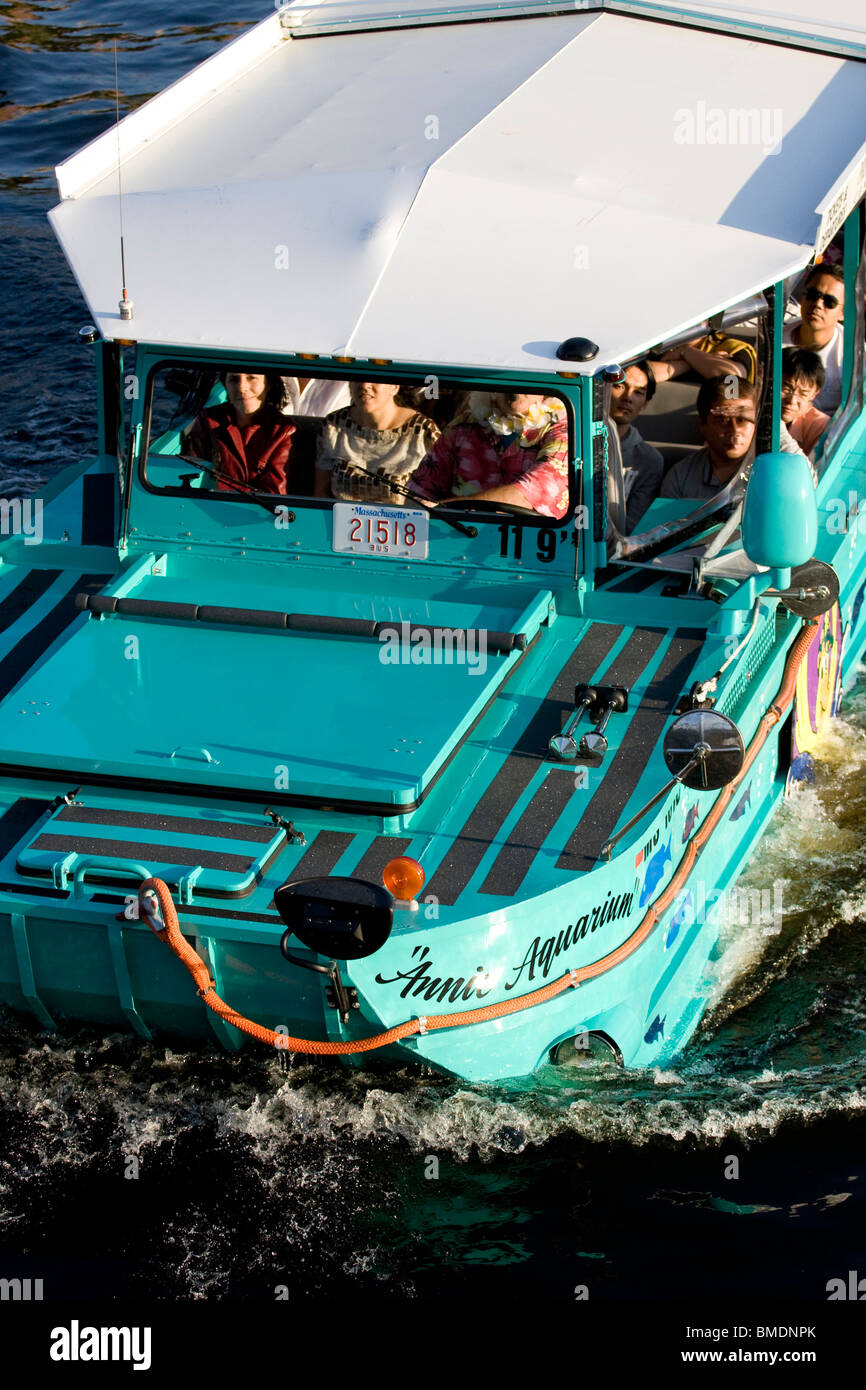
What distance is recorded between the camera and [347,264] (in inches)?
268

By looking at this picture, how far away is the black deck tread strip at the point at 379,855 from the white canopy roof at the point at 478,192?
1695 mm

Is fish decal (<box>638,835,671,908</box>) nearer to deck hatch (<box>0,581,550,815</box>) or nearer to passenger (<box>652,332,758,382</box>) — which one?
deck hatch (<box>0,581,550,815</box>)

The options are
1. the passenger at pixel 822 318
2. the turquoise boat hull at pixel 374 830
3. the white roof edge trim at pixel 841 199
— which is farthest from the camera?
the passenger at pixel 822 318

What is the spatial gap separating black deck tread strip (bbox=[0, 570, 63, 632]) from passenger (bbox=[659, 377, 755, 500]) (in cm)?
260

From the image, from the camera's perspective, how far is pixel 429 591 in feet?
23.2

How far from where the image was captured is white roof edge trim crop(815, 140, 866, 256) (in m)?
6.79

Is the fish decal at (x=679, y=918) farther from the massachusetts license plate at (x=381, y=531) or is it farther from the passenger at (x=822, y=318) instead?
the passenger at (x=822, y=318)

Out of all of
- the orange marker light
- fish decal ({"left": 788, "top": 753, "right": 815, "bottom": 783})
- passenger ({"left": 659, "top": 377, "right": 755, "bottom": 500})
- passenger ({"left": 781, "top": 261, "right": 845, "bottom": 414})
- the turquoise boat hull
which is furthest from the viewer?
passenger ({"left": 781, "top": 261, "right": 845, "bottom": 414})

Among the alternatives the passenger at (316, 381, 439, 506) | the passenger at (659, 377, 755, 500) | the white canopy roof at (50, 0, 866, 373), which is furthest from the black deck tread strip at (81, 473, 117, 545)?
the passenger at (659, 377, 755, 500)

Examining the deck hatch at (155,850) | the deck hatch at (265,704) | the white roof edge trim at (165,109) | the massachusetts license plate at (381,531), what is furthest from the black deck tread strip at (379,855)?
the white roof edge trim at (165,109)

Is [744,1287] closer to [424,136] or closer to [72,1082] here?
[72,1082]

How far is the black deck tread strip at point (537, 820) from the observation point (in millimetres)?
5832

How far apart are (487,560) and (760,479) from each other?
4.05 feet
